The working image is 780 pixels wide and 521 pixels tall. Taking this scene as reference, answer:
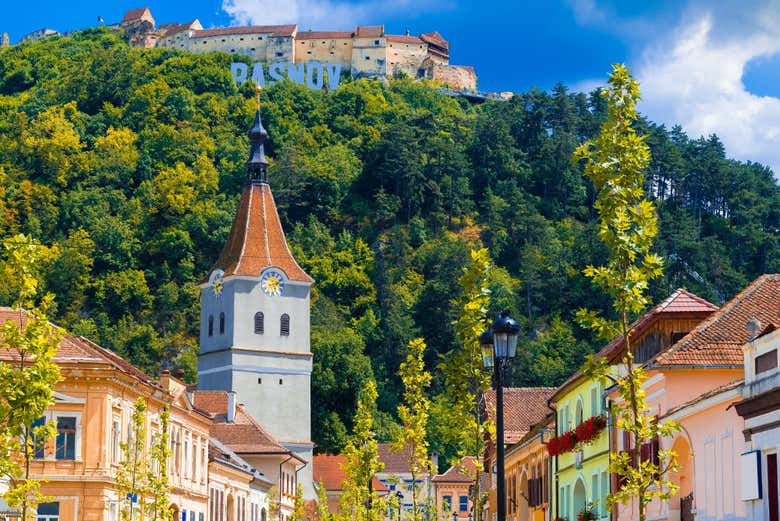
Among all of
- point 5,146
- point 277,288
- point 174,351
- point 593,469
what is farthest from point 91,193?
point 593,469

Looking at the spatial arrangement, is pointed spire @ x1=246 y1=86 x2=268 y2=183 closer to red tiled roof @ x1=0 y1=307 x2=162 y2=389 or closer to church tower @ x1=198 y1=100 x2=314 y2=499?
church tower @ x1=198 y1=100 x2=314 y2=499

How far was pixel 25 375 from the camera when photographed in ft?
80.2

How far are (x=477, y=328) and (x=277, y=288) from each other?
2929 inches

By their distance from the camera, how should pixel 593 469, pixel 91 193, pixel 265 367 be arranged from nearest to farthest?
pixel 593 469 < pixel 265 367 < pixel 91 193

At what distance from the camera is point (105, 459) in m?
49.5

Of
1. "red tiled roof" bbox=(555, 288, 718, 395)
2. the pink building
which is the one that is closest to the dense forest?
"red tiled roof" bbox=(555, 288, 718, 395)

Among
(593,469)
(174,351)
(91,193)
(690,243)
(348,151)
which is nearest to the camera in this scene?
(593,469)

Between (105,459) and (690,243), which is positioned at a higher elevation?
(690,243)

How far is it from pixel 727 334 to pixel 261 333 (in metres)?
70.6

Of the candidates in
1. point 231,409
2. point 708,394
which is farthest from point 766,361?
point 231,409

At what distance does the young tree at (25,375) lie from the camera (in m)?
24.4

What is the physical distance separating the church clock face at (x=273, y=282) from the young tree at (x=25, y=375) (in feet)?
262

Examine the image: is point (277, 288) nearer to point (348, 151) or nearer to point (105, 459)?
point (105, 459)

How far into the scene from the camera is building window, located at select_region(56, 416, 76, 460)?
4897 cm
